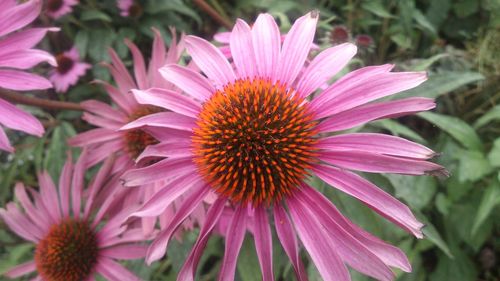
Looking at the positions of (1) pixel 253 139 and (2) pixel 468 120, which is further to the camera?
(2) pixel 468 120

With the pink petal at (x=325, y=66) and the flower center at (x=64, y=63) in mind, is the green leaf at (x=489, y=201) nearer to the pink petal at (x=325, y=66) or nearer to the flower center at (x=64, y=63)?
the pink petal at (x=325, y=66)

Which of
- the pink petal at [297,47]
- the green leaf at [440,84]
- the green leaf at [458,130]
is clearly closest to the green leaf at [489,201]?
the green leaf at [458,130]

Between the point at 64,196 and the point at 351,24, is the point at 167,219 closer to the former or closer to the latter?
the point at 64,196

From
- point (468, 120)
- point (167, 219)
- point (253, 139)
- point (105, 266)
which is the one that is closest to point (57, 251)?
point (105, 266)

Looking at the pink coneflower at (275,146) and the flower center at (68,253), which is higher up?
the pink coneflower at (275,146)

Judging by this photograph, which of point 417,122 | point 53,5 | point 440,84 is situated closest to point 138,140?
point 440,84

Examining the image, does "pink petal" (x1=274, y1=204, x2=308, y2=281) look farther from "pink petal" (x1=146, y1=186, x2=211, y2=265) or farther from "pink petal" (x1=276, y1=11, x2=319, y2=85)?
"pink petal" (x1=276, y1=11, x2=319, y2=85)

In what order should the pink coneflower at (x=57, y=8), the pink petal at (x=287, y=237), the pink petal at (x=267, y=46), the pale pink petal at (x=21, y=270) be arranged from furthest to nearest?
the pink coneflower at (x=57, y=8), the pale pink petal at (x=21, y=270), the pink petal at (x=267, y=46), the pink petal at (x=287, y=237)
